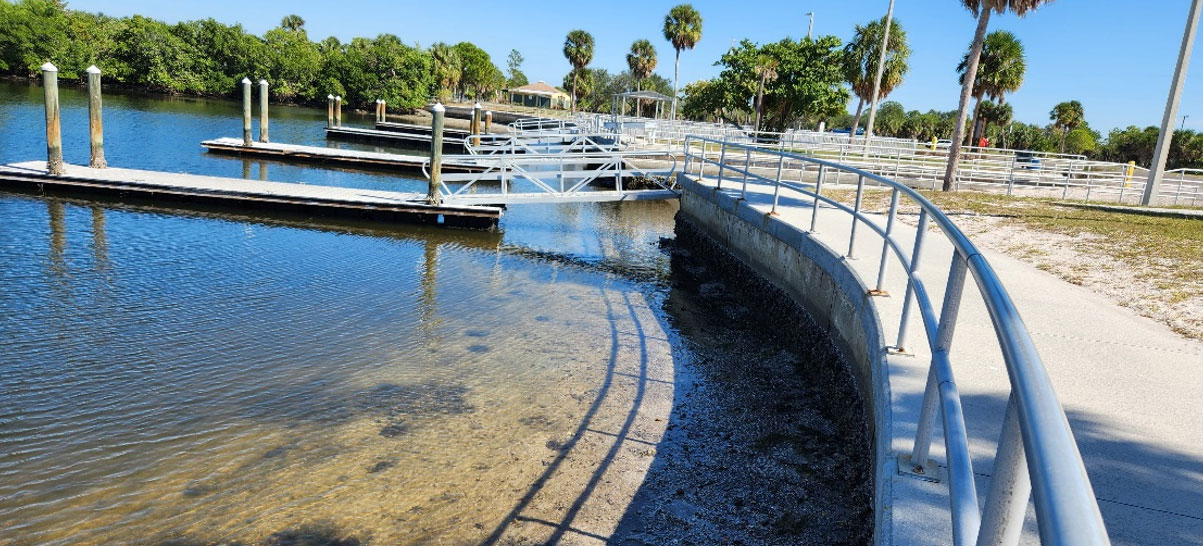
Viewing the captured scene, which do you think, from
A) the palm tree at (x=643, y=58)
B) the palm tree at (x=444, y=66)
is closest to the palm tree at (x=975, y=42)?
the palm tree at (x=643, y=58)

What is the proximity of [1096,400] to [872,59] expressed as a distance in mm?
41919

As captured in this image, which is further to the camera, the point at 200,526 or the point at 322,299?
the point at 322,299

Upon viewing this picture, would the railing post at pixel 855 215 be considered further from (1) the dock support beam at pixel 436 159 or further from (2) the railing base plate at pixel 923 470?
(1) the dock support beam at pixel 436 159

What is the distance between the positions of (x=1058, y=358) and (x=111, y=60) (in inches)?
3100

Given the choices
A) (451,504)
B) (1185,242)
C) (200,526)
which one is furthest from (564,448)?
(1185,242)

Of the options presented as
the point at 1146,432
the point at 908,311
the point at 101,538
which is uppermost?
the point at 908,311

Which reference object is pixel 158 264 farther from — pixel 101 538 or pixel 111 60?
pixel 111 60

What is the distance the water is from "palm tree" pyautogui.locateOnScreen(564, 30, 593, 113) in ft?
230

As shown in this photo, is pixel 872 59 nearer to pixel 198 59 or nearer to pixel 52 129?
pixel 52 129

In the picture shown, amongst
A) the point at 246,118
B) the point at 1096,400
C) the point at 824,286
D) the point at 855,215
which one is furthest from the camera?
the point at 246,118

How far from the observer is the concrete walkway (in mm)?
3230

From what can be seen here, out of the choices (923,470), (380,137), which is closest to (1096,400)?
(923,470)

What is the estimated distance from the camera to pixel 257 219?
1525 cm

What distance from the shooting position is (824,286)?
28.6 ft
